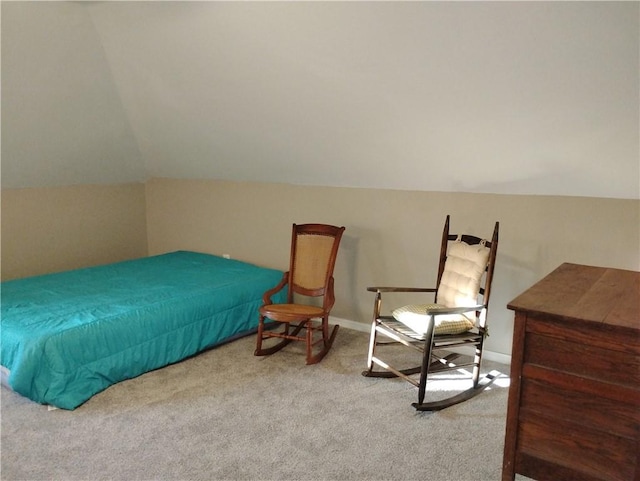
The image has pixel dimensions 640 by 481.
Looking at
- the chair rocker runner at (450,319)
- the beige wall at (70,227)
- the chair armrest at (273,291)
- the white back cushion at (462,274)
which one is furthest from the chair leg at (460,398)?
the beige wall at (70,227)

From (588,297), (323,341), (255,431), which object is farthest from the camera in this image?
(323,341)

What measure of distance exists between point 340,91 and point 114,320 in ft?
6.36

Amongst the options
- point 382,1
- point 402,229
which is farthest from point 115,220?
point 382,1

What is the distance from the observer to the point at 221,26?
329cm

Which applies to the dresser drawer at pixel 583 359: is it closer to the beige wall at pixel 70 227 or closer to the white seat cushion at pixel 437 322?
the white seat cushion at pixel 437 322

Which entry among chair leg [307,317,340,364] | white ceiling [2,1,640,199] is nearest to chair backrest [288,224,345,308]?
chair leg [307,317,340,364]

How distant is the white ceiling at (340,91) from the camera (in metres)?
2.68

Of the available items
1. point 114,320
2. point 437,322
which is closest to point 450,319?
point 437,322

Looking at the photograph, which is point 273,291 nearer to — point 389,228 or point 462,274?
point 389,228

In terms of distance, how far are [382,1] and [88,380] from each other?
2.56 metres

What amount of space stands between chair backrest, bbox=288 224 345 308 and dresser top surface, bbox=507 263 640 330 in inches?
68.4

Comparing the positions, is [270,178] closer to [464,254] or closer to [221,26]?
[221,26]

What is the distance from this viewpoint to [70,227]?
483 cm

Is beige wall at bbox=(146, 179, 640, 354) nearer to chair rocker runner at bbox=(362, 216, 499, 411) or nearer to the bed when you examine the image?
chair rocker runner at bbox=(362, 216, 499, 411)
